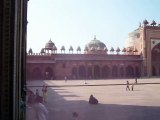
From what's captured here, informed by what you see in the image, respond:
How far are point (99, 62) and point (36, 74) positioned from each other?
823 centimetres

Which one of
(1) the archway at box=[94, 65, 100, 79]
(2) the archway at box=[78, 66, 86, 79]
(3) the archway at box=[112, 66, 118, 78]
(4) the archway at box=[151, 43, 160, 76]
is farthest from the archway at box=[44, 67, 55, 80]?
(4) the archway at box=[151, 43, 160, 76]

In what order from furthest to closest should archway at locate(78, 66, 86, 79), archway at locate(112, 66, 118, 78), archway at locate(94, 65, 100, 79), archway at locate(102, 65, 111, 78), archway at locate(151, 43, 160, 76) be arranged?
archway at locate(151, 43, 160, 76) → archway at locate(112, 66, 118, 78) → archway at locate(102, 65, 111, 78) → archway at locate(94, 65, 100, 79) → archway at locate(78, 66, 86, 79)

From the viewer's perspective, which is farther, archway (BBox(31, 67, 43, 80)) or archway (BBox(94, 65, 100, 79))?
archway (BBox(94, 65, 100, 79))

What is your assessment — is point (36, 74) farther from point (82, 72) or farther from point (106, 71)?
point (106, 71)

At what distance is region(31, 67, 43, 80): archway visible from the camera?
34.9 m

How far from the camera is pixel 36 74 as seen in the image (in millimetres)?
35094

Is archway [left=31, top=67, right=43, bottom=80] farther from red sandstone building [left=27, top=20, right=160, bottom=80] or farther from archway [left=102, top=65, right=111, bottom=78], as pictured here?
archway [left=102, top=65, right=111, bottom=78]

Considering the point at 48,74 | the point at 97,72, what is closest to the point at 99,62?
the point at 97,72

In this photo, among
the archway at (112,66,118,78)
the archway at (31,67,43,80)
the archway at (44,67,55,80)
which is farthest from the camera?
the archway at (112,66,118,78)

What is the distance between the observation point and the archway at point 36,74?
1374 inches
